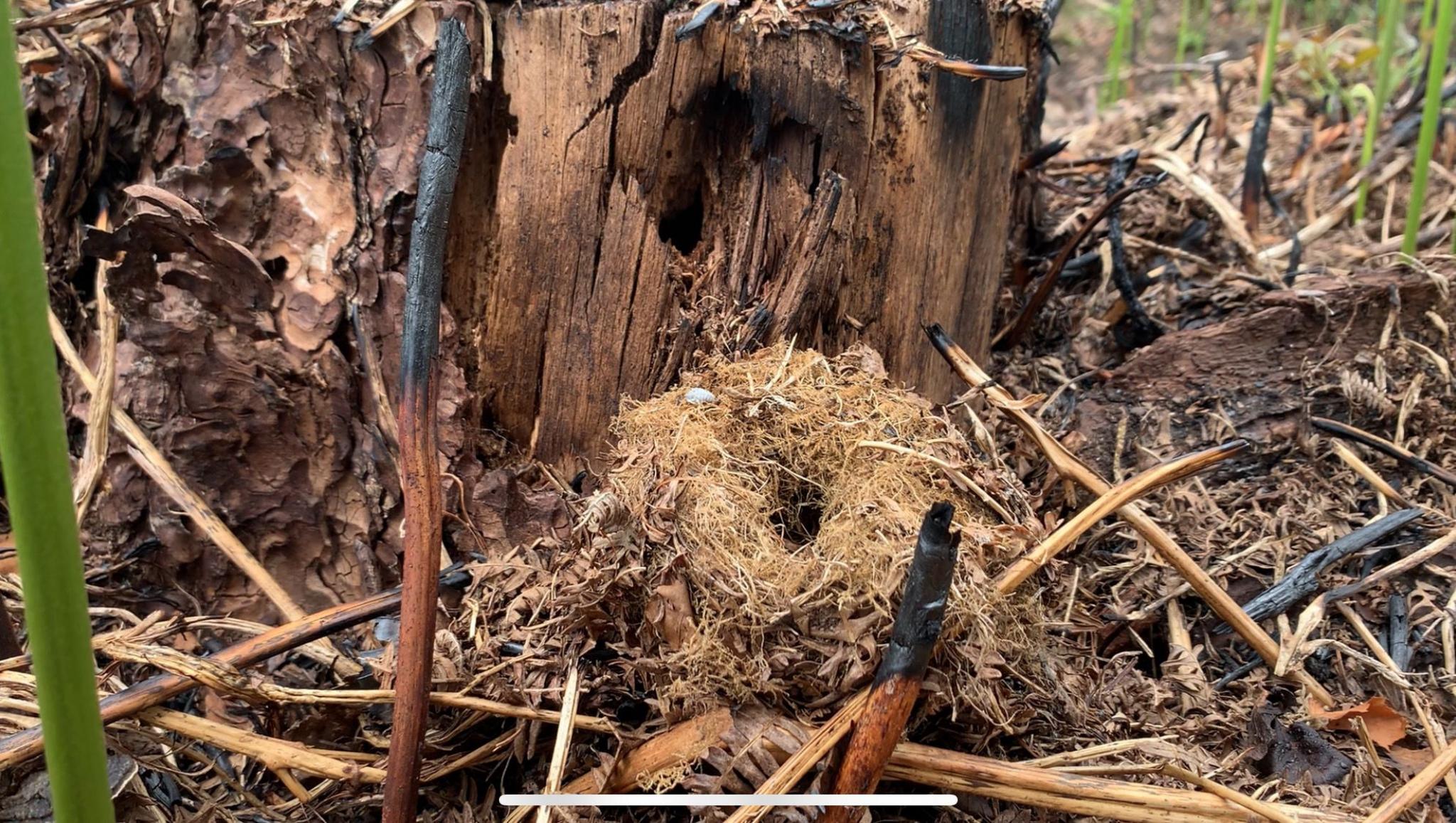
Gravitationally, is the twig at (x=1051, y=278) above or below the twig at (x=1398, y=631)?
above

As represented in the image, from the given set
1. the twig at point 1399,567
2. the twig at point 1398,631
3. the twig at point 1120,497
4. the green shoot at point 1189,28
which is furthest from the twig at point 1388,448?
the green shoot at point 1189,28

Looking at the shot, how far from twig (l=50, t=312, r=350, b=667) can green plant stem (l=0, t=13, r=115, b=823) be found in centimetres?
75

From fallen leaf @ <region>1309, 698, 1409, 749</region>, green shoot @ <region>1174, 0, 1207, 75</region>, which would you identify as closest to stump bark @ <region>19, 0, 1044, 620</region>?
fallen leaf @ <region>1309, 698, 1409, 749</region>

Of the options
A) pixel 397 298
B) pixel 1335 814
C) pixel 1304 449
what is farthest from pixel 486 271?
pixel 1304 449

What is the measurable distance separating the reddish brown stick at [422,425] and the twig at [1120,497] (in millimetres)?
635

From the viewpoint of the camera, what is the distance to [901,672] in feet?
3.00

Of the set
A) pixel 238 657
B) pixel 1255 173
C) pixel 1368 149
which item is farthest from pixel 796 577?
pixel 1368 149

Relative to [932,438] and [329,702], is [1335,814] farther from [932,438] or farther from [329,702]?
[329,702]

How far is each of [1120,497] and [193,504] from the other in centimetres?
126

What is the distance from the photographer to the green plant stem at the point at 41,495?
566 mm

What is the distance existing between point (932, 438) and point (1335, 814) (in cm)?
56

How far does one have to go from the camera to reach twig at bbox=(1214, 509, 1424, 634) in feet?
4.53

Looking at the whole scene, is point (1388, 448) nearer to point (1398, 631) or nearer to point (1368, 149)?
point (1398, 631)

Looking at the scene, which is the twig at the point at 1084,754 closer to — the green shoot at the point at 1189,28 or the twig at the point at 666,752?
the twig at the point at 666,752
